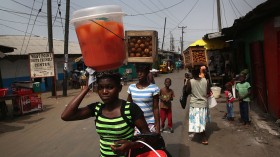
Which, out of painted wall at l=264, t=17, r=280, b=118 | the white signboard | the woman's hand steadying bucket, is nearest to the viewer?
the woman's hand steadying bucket

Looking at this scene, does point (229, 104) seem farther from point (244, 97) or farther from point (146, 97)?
point (146, 97)

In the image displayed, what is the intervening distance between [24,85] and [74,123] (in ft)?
13.7

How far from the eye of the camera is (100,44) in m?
2.62

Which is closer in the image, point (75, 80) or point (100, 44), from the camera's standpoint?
point (100, 44)

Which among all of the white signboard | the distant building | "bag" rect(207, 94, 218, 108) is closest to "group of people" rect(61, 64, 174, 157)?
"bag" rect(207, 94, 218, 108)

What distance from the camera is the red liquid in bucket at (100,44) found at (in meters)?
2.62

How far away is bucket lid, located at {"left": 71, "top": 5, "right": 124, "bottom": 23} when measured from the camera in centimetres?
260

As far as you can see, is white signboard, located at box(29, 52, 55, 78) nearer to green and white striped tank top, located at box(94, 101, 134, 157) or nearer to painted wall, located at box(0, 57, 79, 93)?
painted wall, located at box(0, 57, 79, 93)

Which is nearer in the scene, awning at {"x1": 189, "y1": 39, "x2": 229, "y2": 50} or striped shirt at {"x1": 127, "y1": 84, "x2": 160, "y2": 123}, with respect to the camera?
striped shirt at {"x1": 127, "y1": 84, "x2": 160, "y2": 123}

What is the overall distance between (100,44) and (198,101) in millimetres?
3767

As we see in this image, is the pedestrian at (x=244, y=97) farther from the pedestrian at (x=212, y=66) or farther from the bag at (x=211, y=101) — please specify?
the pedestrian at (x=212, y=66)

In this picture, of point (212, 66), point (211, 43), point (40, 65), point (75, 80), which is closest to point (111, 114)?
point (211, 43)

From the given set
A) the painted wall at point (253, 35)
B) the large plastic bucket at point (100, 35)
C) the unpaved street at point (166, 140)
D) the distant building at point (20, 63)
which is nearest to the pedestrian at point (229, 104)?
the unpaved street at point (166, 140)

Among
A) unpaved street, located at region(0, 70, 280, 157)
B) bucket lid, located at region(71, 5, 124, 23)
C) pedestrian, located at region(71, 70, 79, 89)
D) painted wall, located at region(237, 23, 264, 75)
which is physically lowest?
unpaved street, located at region(0, 70, 280, 157)
